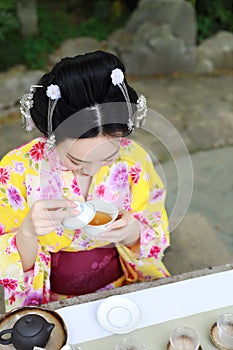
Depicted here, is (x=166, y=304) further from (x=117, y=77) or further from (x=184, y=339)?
(x=117, y=77)

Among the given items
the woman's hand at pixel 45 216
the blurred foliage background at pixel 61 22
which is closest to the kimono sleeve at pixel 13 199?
the woman's hand at pixel 45 216

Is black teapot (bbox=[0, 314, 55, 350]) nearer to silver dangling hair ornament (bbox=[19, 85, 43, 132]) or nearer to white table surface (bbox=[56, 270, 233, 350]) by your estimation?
white table surface (bbox=[56, 270, 233, 350])

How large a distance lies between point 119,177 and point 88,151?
357 mm

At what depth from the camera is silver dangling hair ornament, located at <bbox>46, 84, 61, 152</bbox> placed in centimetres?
169

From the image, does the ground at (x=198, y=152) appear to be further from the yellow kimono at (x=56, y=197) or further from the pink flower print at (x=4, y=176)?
the pink flower print at (x=4, y=176)

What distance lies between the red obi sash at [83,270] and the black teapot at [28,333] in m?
0.55

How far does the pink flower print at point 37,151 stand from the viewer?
2.03 m

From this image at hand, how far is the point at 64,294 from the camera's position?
7.29 ft

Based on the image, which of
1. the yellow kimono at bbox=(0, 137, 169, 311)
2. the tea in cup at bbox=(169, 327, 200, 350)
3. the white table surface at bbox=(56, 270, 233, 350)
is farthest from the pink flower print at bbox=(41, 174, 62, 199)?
the tea in cup at bbox=(169, 327, 200, 350)

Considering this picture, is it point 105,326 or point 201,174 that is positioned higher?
point 105,326

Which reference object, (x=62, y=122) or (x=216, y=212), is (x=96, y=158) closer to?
(x=62, y=122)

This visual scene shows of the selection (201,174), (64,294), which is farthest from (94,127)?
(201,174)

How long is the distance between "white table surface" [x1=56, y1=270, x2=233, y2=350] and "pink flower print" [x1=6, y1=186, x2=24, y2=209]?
1.45ft

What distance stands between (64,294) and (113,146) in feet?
2.46
